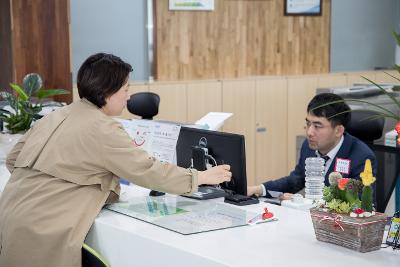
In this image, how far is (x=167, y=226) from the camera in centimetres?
278

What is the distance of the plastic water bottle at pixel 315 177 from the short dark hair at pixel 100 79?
3.67 ft

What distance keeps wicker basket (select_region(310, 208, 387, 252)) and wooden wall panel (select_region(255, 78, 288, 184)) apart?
4.85 metres

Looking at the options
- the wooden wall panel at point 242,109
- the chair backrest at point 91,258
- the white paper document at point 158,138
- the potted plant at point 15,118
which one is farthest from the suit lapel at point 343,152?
the wooden wall panel at point 242,109

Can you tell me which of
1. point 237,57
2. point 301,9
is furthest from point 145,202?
point 301,9

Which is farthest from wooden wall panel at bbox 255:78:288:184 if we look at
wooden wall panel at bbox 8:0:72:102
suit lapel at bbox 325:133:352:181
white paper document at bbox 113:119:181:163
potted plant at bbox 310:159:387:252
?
potted plant at bbox 310:159:387:252

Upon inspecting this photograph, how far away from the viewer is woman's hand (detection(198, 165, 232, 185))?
299 centimetres

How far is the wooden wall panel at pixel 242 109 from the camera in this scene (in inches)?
276

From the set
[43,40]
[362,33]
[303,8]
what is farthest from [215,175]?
[362,33]

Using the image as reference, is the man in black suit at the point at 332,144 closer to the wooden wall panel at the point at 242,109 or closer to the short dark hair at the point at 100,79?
the short dark hair at the point at 100,79

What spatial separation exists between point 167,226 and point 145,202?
0.50 metres

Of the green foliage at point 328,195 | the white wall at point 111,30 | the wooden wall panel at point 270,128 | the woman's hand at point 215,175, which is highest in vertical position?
the white wall at point 111,30

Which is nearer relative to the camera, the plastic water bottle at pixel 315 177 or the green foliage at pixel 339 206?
the green foliage at pixel 339 206

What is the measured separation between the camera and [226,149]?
323cm

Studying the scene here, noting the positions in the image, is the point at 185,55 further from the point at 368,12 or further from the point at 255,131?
the point at 368,12
